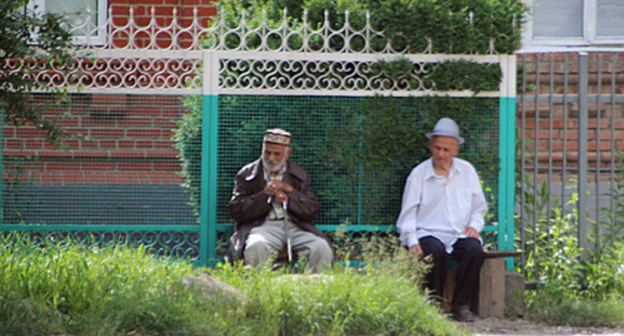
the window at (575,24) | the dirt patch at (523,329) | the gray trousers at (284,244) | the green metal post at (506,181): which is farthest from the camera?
the window at (575,24)

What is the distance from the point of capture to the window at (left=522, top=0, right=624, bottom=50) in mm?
9727

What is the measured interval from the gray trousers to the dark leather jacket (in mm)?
79

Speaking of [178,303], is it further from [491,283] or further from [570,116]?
[570,116]

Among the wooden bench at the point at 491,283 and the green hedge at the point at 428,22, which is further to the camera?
the green hedge at the point at 428,22

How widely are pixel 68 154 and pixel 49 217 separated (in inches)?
23.5

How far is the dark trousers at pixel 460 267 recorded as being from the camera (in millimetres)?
6809

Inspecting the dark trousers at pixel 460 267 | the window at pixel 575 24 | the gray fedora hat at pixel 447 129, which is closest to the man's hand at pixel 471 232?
the dark trousers at pixel 460 267

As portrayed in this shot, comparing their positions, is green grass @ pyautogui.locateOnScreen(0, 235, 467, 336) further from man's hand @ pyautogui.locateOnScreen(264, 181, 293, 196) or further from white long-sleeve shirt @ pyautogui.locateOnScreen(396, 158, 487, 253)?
white long-sleeve shirt @ pyautogui.locateOnScreen(396, 158, 487, 253)

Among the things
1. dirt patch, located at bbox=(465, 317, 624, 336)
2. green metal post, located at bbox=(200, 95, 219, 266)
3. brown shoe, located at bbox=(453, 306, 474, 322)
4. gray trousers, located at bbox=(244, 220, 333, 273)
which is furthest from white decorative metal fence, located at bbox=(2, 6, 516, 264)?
brown shoe, located at bbox=(453, 306, 474, 322)

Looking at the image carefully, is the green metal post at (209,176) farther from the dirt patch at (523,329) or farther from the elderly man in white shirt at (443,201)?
the dirt patch at (523,329)

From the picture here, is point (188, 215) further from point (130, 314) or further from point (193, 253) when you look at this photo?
point (130, 314)

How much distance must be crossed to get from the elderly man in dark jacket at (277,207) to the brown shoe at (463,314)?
1040 millimetres

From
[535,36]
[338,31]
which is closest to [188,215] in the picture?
[338,31]

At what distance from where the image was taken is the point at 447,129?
7.05 metres
